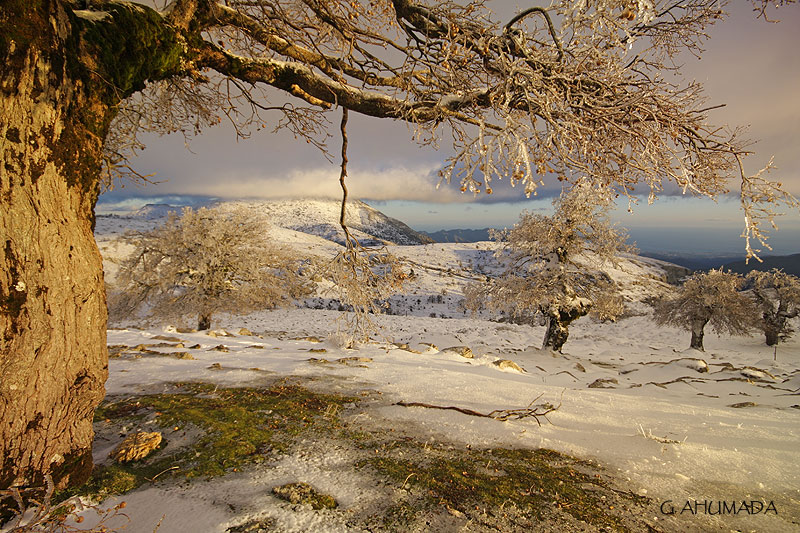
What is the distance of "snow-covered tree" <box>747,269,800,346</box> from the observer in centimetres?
2288

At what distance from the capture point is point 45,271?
2.21m

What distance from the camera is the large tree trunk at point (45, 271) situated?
6.77 ft

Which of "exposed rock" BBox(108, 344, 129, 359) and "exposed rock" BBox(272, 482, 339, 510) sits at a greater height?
"exposed rock" BBox(272, 482, 339, 510)

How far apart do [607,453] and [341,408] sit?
247cm

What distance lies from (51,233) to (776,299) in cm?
3551

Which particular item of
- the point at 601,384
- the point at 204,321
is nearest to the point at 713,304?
the point at 601,384

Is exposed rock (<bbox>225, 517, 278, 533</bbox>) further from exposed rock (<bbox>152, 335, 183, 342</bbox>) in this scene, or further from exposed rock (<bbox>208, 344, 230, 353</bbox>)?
exposed rock (<bbox>152, 335, 183, 342</bbox>)

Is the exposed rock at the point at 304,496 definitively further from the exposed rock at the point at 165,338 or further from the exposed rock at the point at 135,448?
the exposed rock at the point at 165,338

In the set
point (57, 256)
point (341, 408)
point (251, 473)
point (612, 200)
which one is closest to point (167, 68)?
point (57, 256)

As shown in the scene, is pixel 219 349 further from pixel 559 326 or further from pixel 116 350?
pixel 559 326

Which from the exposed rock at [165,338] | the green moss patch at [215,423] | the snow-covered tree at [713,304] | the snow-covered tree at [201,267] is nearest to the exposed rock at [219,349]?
the exposed rock at [165,338]

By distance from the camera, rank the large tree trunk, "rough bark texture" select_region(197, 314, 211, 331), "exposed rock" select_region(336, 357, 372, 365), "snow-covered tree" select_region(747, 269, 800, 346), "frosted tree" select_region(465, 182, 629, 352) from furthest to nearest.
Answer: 1. "snow-covered tree" select_region(747, 269, 800, 346)
2. "rough bark texture" select_region(197, 314, 211, 331)
3. "frosted tree" select_region(465, 182, 629, 352)
4. "exposed rock" select_region(336, 357, 372, 365)
5. the large tree trunk

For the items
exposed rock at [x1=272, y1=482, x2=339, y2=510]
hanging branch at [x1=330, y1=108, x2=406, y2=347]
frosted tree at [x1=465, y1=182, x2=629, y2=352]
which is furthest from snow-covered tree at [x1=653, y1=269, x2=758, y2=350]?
exposed rock at [x1=272, y1=482, x2=339, y2=510]

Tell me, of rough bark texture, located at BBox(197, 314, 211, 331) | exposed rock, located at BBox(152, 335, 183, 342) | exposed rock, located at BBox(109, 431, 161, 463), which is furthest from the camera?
rough bark texture, located at BBox(197, 314, 211, 331)
